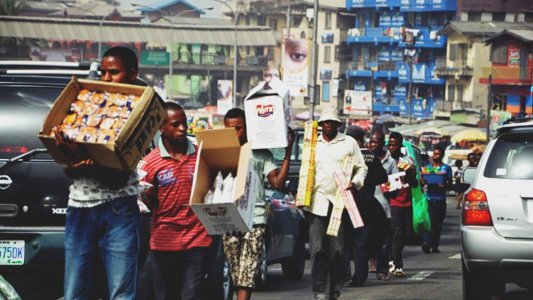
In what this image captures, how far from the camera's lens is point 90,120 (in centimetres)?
816

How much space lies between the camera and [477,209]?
1231 cm

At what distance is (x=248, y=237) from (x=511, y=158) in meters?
2.65

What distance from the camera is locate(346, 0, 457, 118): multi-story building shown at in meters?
123

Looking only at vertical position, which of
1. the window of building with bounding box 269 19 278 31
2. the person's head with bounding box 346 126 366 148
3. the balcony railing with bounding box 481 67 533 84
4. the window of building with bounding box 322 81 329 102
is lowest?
the window of building with bounding box 322 81 329 102

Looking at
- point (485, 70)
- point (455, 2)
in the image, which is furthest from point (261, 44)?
point (485, 70)

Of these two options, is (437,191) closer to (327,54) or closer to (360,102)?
(360,102)

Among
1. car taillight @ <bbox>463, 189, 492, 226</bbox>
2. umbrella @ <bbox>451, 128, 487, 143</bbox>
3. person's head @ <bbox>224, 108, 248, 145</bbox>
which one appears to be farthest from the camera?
umbrella @ <bbox>451, 128, 487, 143</bbox>

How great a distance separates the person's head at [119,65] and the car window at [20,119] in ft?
8.83

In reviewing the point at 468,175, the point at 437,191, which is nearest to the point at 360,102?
the point at 437,191

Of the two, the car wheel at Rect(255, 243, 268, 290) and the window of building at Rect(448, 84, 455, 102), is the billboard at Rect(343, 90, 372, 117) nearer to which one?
the window of building at Rect(448, 84, 455, 102)

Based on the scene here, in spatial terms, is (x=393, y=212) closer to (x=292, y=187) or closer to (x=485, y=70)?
(x=292, y=187)

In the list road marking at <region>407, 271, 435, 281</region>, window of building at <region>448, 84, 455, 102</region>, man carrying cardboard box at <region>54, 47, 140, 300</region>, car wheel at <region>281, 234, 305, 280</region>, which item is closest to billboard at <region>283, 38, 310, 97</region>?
road marking at <region>407, 271, 435, 281</region>

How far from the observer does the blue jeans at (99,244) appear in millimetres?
8344

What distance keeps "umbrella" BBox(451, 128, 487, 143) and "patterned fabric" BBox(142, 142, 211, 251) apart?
79.3 m
